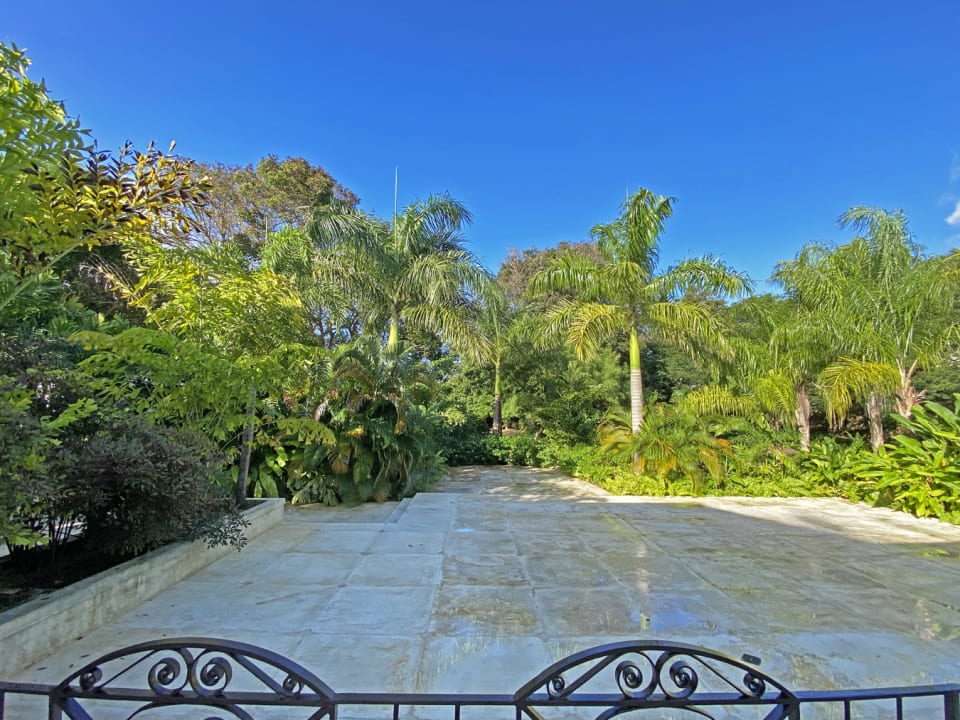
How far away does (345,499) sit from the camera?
8.35m

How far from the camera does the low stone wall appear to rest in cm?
263

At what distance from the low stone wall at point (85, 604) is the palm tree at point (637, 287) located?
24.9 ft

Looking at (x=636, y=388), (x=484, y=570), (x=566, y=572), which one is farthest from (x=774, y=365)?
(x=484, y=570)

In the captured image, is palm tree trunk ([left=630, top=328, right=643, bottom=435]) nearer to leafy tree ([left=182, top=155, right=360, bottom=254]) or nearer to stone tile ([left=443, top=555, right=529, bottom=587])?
stone tile ([left=443, top=555, right=529, bottom=587])

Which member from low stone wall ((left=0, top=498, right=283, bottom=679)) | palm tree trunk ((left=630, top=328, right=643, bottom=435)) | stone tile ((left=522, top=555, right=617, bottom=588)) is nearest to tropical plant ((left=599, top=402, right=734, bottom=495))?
palm tree trunk ((left=630, top=328, right=643, bottom=435))

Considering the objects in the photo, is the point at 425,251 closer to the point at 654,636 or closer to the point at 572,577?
the point at 572,577

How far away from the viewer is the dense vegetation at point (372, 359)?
2.87m

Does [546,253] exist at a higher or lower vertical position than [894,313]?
higher

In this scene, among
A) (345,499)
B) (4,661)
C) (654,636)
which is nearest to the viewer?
(4,661)

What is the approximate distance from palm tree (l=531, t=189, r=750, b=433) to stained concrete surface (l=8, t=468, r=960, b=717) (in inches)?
165

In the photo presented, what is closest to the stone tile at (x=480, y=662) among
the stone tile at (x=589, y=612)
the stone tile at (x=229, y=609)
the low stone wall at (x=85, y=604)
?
the stone tile at (x=589, y=612)

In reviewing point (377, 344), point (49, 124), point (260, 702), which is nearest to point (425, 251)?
point (377, 344)

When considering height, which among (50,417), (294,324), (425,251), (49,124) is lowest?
(50,417)

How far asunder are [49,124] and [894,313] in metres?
10.6
